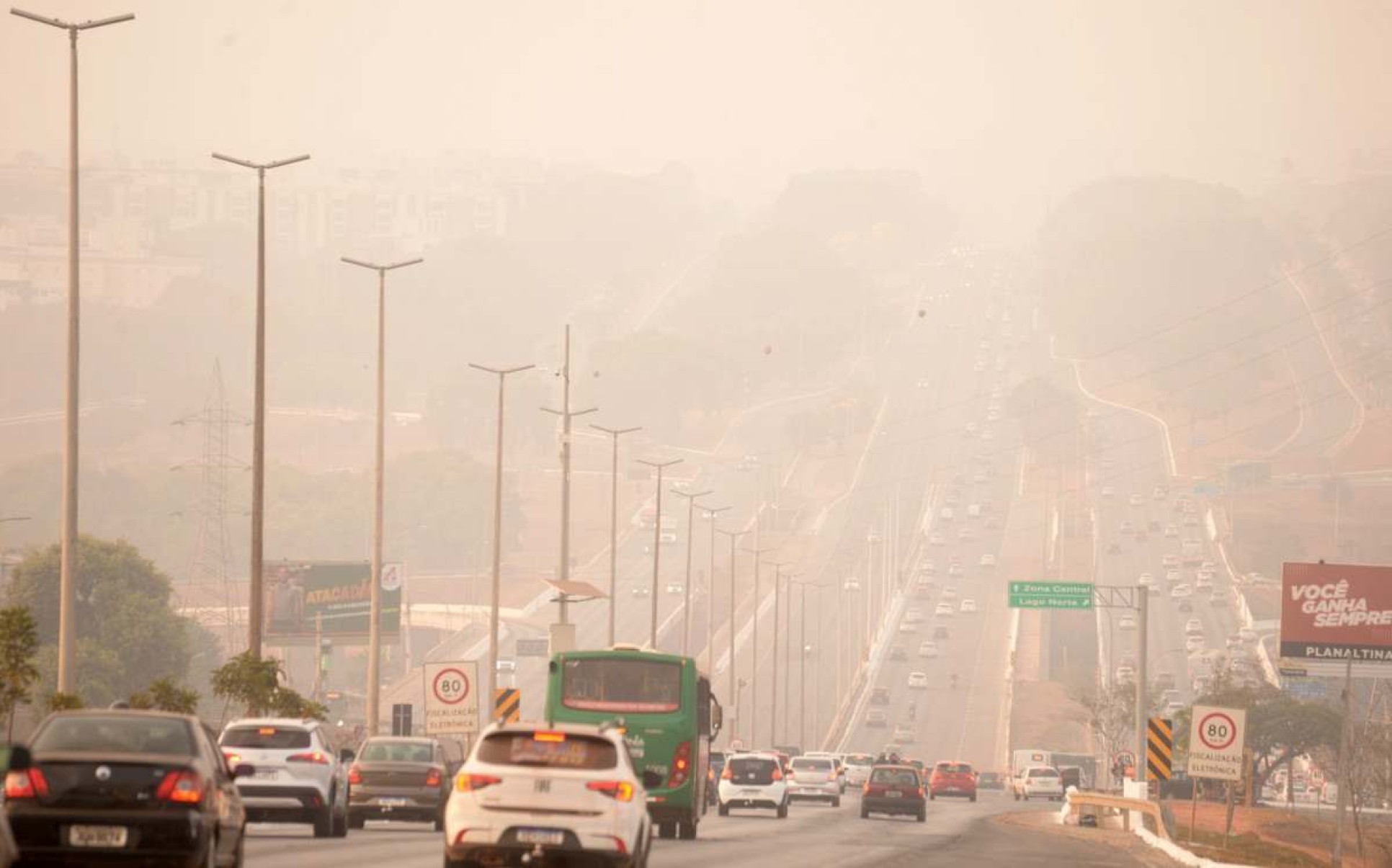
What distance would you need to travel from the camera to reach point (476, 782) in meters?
24.0

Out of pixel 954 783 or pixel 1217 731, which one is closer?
pixel 1217 731

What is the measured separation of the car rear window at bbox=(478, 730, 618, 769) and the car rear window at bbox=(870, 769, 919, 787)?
41.1m

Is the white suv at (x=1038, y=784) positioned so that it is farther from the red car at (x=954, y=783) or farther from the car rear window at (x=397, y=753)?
the car rear window at (x=397, y=753)

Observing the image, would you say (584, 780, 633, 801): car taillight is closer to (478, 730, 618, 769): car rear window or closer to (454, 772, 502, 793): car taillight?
(478, 730, 618, 769): car rear window

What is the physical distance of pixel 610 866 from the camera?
79.4 ft

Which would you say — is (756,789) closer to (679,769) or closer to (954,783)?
(679,769)

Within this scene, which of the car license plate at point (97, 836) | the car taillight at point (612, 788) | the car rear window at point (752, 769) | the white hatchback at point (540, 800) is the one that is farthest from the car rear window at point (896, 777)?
the car license plate at point (97, 836)

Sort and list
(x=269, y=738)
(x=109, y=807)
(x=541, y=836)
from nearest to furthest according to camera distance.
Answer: (x=109, y=807) → (x=541, y=836) → (x=269, y=738)

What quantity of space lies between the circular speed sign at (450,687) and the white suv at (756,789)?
757 centimetres

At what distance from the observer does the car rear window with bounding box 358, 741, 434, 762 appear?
44.4 m

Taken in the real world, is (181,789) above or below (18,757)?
below

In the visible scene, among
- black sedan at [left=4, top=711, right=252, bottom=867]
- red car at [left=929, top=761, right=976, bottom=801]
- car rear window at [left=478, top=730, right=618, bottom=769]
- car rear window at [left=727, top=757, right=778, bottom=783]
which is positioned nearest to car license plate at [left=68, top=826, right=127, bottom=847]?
black sedan at [left=4, top=711, right=252, bottom=867]

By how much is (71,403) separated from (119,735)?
21.4 meters

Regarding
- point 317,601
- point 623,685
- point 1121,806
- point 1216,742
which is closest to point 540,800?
point 623,685
